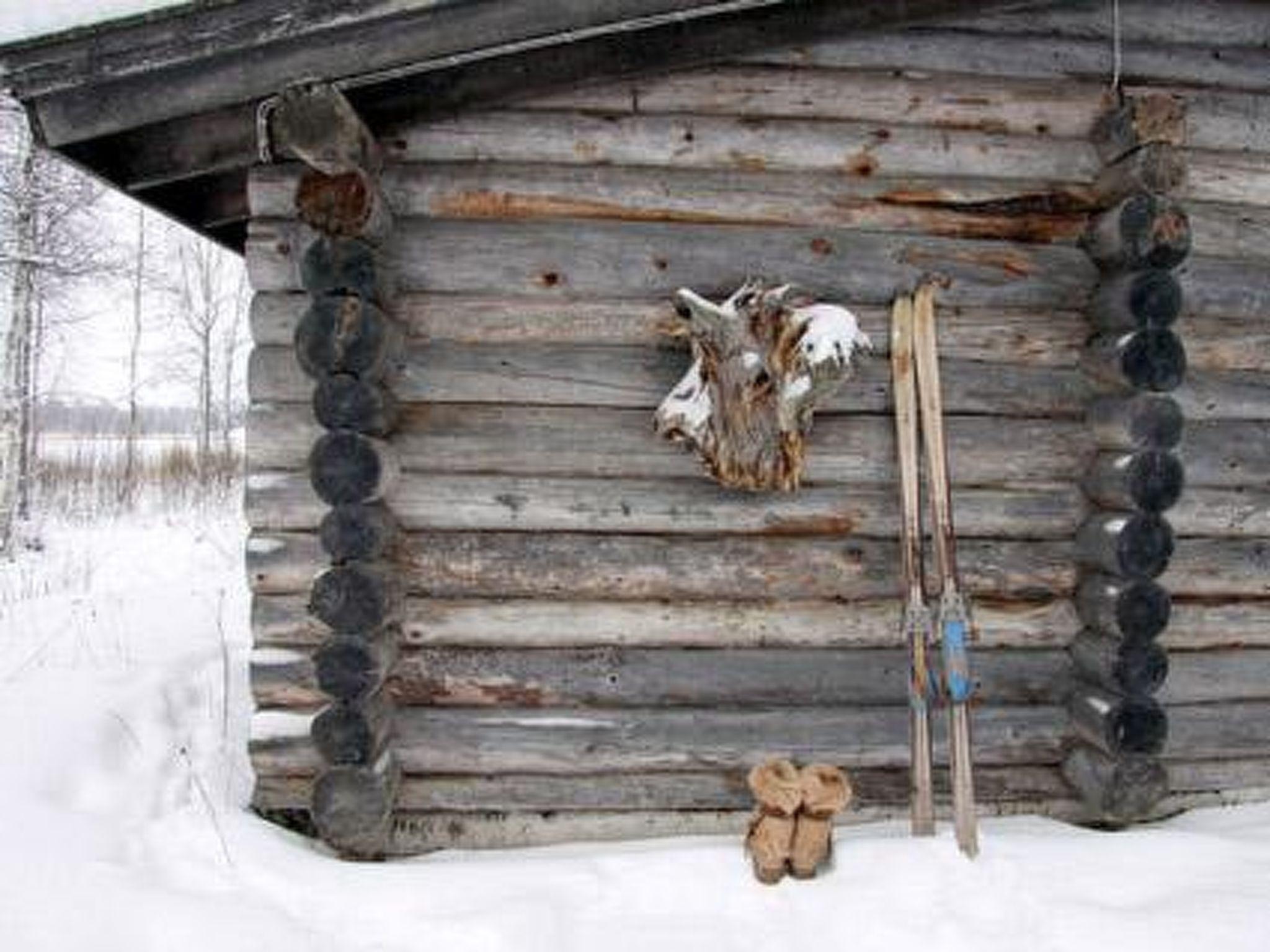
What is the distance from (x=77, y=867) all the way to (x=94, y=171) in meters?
2.57

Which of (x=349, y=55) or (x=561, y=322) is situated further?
(x=561, y=322)

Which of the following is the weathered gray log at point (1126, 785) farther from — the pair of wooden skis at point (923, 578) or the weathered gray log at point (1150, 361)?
the weathered gray log at point (1150, 361)

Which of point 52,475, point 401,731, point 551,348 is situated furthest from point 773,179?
point 52,475

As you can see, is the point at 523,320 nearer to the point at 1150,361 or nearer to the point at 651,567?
the point at 651,567

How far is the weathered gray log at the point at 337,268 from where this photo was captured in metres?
3.03

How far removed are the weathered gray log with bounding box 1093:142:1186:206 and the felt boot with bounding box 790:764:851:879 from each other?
2.43 m

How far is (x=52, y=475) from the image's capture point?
54.1ft

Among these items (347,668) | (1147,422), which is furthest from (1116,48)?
(347,668)

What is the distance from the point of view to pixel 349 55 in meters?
2.98

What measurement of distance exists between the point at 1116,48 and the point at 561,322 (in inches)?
97.0

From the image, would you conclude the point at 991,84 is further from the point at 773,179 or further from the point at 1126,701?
the point at 1126,701

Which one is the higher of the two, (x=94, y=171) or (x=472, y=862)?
(x=94, y=171)

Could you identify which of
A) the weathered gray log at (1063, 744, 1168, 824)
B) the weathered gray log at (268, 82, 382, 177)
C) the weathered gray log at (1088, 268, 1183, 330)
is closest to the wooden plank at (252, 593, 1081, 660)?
the weathered gray log at (1063, 744, 1168, 824)

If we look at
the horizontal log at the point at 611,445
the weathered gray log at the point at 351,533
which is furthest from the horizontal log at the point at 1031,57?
the weathered gray log at the point at 351,533
